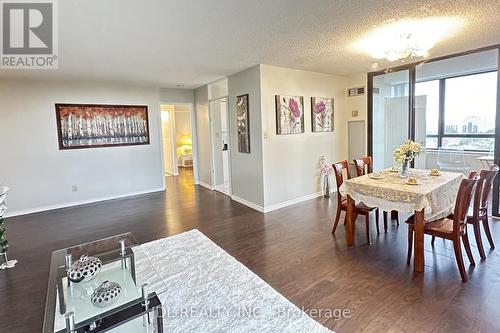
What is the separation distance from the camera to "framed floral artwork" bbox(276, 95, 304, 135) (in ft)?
15.5

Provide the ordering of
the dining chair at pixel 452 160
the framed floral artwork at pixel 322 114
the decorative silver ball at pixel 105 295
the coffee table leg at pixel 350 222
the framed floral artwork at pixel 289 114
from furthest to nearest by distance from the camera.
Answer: the framed floral artwork at pixel 322 114, the dining chair at pixel 452 160, the framed floral artwork at pixel 289 114, the coffee table leg at pixel 350 222, the decorative silver ball at pixel 105 295

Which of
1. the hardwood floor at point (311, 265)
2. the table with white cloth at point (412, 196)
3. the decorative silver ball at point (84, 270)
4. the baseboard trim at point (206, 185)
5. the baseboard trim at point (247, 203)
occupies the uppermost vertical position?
the table with white cloth at point (412, 196)

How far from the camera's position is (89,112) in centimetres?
559

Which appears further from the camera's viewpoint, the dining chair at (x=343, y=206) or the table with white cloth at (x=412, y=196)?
the dining chair at (x=343, y=206)

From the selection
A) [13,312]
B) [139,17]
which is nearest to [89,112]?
[139,17]

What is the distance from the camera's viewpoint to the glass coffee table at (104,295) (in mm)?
1628

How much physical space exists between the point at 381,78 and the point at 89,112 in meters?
5.94

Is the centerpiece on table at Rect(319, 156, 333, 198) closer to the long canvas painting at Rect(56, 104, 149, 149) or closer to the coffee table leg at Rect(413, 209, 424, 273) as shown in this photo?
the coffee table leg at Rect(413, 209, 424, 273)

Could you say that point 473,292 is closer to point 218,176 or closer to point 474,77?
point 474,77

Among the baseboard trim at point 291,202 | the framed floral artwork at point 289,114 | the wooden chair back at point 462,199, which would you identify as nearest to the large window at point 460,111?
the framed floral artwork at point 289,114

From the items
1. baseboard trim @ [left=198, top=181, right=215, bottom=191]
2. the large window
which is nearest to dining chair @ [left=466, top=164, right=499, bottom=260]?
the large window

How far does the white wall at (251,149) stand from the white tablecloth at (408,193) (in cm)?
179

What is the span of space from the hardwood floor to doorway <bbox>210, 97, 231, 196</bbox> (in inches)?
61.3

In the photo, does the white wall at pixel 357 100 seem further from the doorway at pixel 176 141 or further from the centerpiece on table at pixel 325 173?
the doorway at pixel 176 141
